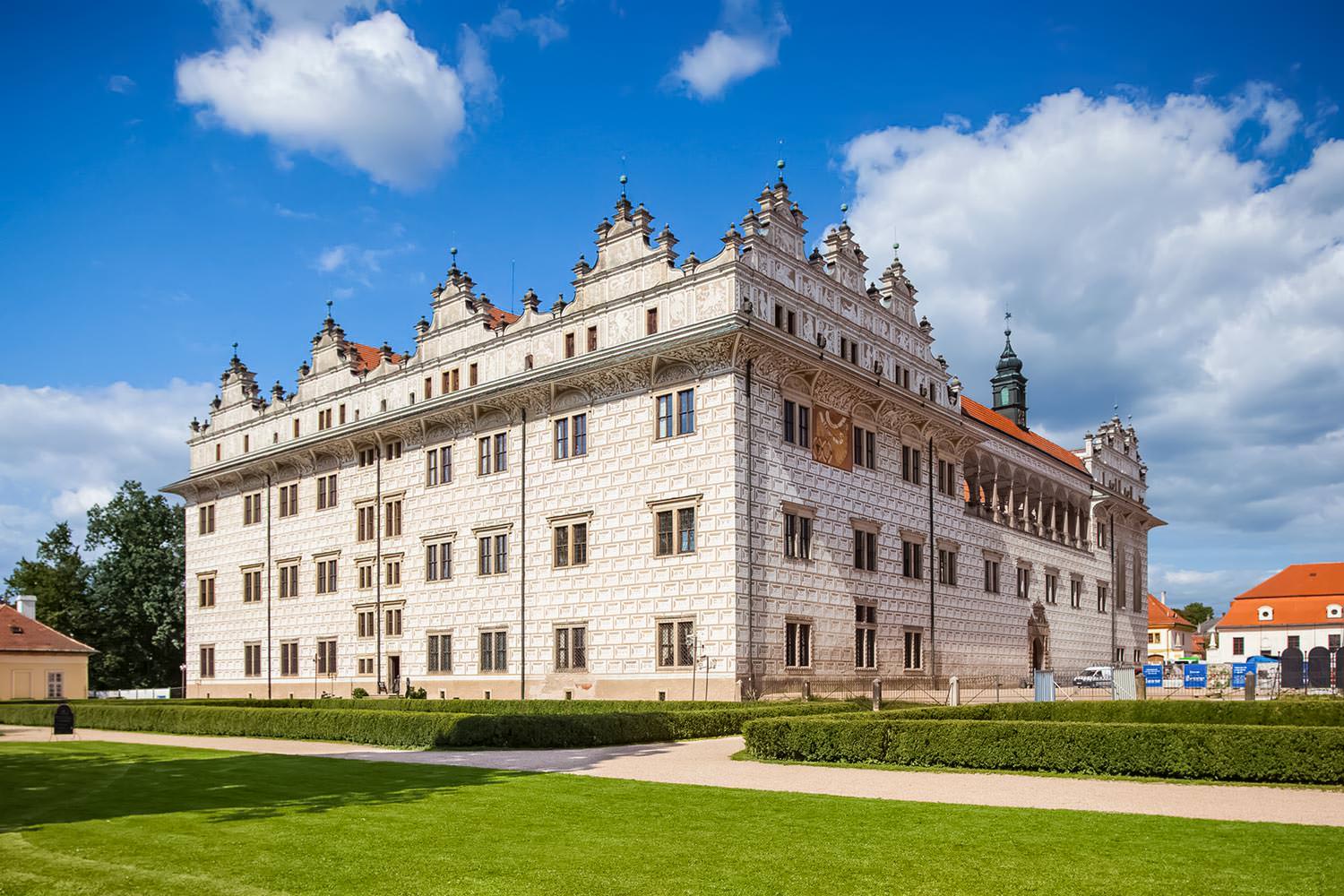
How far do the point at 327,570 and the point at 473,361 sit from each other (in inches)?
541

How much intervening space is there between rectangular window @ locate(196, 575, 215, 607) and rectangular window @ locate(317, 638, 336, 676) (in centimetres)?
1136

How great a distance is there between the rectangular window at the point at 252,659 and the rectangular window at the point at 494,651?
59.8 ft

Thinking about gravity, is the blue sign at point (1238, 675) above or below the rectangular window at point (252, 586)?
below

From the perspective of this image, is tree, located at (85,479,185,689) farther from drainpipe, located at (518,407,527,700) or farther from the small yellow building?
drainpipe, located at (518,407,527,700)

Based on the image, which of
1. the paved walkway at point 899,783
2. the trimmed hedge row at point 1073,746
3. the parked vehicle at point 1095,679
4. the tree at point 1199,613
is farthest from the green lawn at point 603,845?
the tree at point 1199,613

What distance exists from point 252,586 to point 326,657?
8.38m

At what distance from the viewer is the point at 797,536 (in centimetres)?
3712

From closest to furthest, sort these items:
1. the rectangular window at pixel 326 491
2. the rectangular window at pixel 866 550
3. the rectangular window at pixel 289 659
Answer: the rectangular window at pixel 866 550
the rectangular window at pixel 326 491
the rectangular window at pixel 289 659

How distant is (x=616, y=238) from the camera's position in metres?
38.9

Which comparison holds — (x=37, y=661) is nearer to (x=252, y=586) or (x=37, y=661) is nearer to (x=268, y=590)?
(x=252, y=586)

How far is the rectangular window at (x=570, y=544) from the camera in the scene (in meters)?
38.8

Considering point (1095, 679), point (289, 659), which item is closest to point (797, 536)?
point (1095, 679)

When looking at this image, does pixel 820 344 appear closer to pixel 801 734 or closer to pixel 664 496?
pixel 664 496

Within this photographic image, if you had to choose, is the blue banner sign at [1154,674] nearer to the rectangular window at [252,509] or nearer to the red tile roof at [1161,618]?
the rectangular window at [252,509]
